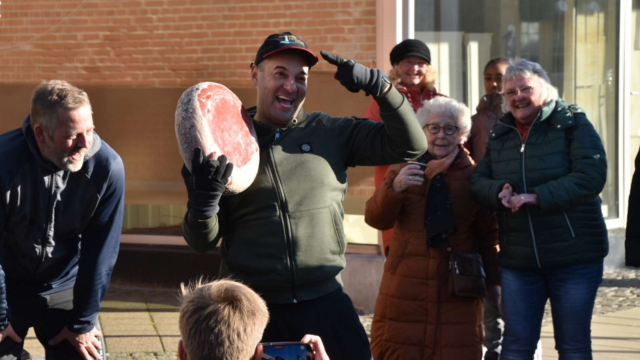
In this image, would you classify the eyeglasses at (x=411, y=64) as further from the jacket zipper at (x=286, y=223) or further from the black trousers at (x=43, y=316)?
the black trousers at (x=43, y=316)

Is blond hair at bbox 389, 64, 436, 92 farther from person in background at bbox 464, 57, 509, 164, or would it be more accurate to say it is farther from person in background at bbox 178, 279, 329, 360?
person in background at bbox 178, 279, 329, 360

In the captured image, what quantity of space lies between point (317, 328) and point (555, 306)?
5.94 feet

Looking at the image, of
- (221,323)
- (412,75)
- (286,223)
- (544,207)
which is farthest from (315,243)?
(412,75)

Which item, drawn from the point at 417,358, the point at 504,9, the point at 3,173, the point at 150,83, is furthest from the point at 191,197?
the point at 504,9

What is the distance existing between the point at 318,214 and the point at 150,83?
4867 millimetres

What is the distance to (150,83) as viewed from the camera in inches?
314

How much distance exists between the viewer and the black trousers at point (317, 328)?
3.49 m

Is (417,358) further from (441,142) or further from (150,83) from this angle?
(150,83)

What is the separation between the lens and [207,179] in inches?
121

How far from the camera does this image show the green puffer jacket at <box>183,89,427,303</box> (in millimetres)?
3443

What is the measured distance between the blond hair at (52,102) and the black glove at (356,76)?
48.5 inches

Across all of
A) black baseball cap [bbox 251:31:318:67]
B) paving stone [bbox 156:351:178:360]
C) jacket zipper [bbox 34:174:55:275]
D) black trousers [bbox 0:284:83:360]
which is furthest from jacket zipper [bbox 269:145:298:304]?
paving stone [bbox 156:351:178:360]

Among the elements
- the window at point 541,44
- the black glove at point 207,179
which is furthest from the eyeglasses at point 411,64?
the black glove at point 207,179

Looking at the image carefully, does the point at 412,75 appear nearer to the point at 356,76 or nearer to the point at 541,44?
the point at 356,76
